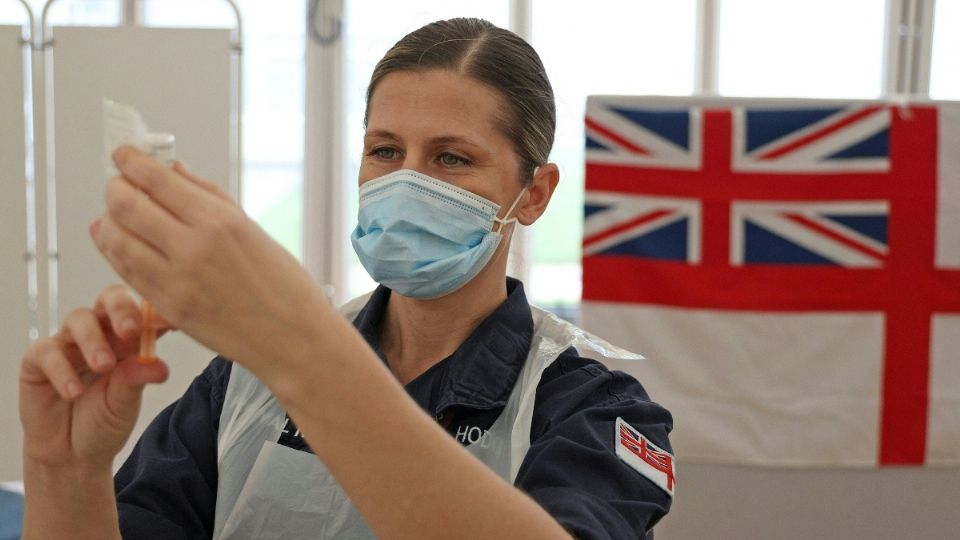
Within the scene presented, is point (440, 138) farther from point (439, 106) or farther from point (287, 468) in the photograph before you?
point (287, 468)

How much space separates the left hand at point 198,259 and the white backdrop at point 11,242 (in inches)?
115

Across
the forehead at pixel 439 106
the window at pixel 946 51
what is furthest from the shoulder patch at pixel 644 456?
the window at pixel 946 51

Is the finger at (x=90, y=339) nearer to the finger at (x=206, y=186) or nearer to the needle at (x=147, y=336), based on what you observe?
the needle at (x=147, y=336)

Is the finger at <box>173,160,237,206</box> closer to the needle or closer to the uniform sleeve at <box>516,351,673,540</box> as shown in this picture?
the needle

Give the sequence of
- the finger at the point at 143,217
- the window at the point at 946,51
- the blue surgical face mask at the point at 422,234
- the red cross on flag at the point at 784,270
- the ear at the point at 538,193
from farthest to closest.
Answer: the window at the point at 946,51 → the red cross on flag at the point at 784,270 → the ear at the point at 538,193 → the blue surgical face mask at the point at 422,234 → the finger at the point at 143,217

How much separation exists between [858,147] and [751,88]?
86.4 inches

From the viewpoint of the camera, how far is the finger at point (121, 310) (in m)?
0.87

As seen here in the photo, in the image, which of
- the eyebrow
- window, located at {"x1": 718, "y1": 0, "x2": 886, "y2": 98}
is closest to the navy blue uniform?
the eyebrow

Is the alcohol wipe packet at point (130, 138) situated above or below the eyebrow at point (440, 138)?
above

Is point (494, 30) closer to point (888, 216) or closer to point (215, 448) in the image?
point (215, 448)

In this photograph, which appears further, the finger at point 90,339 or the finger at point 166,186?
the finger at point 90,339

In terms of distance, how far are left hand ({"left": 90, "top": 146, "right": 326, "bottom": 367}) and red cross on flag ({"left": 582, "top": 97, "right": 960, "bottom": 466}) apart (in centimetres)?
210

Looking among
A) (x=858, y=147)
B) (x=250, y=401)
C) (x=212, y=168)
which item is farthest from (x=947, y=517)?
(x=212, y=168)

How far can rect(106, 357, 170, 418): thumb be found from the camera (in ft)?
3.02
